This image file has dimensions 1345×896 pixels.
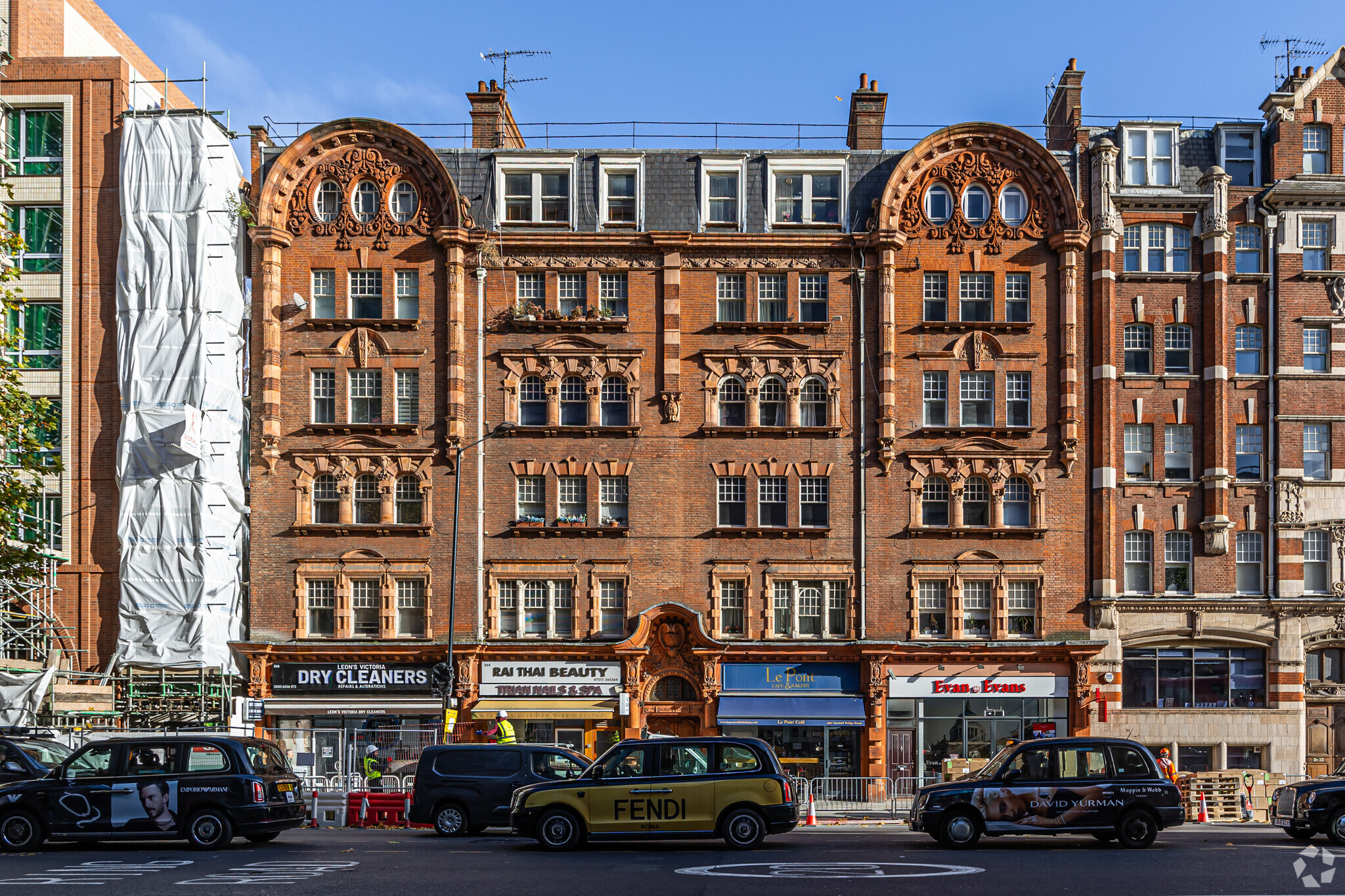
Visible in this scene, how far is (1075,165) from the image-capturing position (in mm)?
→ 42250

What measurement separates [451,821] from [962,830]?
32.1 feet

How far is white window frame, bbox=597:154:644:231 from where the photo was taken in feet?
138

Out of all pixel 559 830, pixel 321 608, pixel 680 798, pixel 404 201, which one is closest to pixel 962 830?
pixel 680 798

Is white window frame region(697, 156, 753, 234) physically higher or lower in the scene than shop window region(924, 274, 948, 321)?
higher

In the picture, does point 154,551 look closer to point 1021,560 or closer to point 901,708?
point 901,708

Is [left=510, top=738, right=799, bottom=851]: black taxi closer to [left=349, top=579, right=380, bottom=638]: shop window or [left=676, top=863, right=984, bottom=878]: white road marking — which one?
[left=676, top=863, right=984, bottom=878]: white road marking

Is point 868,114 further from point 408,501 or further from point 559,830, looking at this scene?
point 559,830

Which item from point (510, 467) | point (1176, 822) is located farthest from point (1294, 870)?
point (510, 467)

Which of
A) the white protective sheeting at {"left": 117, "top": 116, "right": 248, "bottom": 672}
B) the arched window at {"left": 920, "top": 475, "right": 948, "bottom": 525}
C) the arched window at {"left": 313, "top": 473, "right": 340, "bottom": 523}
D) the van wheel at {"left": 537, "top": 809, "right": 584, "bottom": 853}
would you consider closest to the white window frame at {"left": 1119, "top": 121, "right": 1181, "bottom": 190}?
the arched window at {"left": 920, "top": 475, "right": 948, "bottom": 525}

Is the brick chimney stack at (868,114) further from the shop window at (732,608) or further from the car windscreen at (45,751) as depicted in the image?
the car windscreen at (45,751)

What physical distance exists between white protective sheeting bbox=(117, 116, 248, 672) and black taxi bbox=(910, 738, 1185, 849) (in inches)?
1016

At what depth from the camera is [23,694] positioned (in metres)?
35.7

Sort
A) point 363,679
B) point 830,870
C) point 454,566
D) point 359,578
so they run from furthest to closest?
1. point 359,578
2. point 363,679
3. point 454,566
4. point 830,870

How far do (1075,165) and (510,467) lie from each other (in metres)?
19.7
